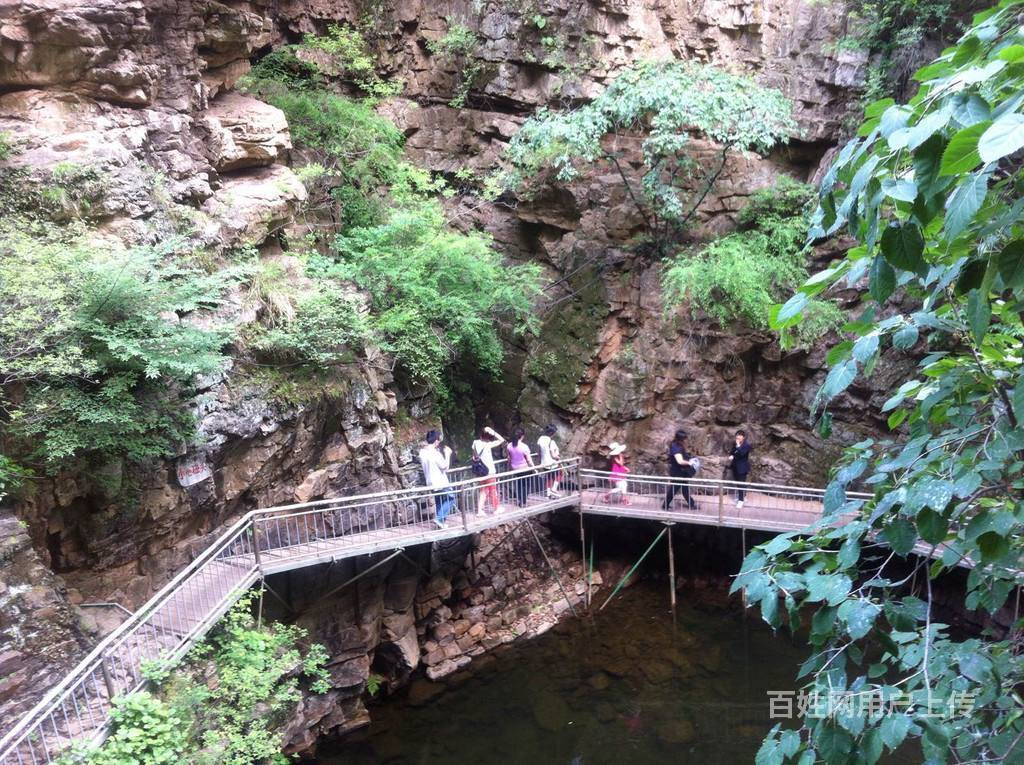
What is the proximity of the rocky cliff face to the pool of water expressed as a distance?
806 mm

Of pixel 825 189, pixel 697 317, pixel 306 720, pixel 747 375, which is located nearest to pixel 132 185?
pixel 306 720

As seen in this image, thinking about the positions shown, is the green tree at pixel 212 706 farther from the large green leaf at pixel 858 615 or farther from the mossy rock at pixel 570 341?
the mossy rock at pixel 570 341

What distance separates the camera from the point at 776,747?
2.02 m

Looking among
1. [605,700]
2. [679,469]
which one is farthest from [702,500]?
[605,700]

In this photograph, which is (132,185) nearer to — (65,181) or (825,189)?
(65,181)

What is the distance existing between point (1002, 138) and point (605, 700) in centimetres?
1106

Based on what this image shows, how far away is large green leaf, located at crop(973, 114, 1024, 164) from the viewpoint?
4.14 feet

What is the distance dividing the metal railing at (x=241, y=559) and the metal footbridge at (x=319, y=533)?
0.01 m

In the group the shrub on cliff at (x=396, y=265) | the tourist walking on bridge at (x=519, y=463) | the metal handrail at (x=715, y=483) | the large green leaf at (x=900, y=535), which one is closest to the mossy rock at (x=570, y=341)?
the shrub on cliff at (x=396, y=265)

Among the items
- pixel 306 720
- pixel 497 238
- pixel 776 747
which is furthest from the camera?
pixel 497 238

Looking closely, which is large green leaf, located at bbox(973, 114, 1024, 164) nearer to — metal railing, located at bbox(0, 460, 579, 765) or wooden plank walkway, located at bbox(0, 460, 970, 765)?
wooden plank walkway, located at bbox(0, 460, 970, 765)

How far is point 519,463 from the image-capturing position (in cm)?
1181

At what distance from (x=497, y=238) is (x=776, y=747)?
1396 centimetres

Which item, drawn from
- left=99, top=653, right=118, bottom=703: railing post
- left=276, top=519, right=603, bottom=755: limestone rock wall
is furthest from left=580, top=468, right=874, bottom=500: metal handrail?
left=99, top=653, right=118, bottom=703: railing post
